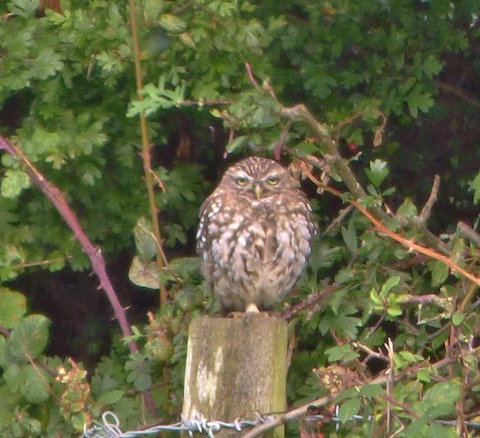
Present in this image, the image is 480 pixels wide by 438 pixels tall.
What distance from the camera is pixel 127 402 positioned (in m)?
4.77

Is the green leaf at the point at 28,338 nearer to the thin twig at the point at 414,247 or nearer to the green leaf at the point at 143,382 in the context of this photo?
the green leaf at the point at 143,382

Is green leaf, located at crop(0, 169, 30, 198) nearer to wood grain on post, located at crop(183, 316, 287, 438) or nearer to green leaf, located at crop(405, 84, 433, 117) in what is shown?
wood grain on post, located at crop(183, 316, 287, 438)

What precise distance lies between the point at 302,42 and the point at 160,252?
0.90m

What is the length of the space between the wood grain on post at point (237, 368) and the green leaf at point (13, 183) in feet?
4.02

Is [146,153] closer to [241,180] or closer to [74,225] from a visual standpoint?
[74,225]

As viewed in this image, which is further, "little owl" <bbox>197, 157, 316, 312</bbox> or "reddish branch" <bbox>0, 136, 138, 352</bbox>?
"little owl" <bbox>197, 157, 316, 312</bbox>

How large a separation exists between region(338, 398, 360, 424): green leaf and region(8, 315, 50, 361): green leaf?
132cm

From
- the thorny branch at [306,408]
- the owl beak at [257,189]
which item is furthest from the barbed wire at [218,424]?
the owl beak at [257,189]

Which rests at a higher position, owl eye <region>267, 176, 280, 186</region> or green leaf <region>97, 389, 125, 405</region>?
owl eye <region>267, 176, 280, 186</region>

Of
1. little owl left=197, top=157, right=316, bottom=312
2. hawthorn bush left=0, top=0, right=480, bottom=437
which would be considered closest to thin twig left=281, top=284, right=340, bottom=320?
hawthorn bush left=0, top=0, right=480, bottom=437

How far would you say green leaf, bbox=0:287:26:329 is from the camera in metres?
4.95

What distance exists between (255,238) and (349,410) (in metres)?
1.46

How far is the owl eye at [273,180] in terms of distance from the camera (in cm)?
504

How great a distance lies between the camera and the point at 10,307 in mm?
4988
